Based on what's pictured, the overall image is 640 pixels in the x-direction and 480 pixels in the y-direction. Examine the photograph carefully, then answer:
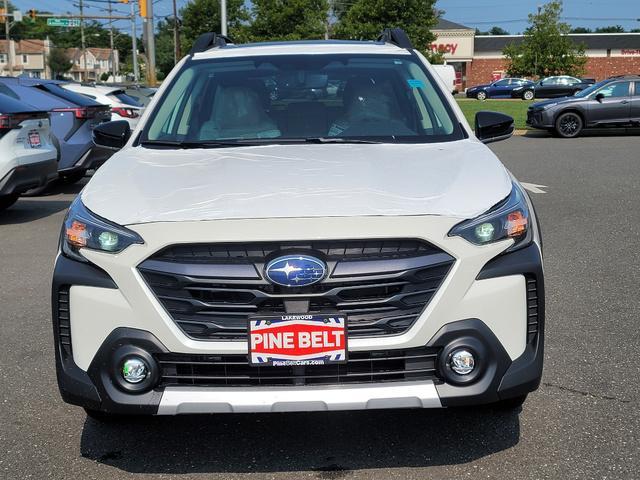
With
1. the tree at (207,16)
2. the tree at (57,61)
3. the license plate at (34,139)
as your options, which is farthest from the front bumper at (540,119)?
the tree at (57,61)

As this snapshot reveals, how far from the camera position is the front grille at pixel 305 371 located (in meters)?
3.01

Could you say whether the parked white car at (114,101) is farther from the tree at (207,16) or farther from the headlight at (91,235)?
the tree at (207,16)

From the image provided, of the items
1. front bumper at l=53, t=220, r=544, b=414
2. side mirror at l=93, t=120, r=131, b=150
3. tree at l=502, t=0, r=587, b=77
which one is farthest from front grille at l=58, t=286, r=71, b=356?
tree at l=502, t=0, r=587, b=77

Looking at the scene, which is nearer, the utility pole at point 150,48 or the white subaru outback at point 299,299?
the white subaru outback at point 299,299

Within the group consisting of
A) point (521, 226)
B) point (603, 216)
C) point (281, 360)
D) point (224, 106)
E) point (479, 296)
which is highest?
point (224, 106)

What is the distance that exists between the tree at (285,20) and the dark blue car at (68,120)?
37.9 m

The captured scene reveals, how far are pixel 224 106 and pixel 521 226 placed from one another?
6.68 ft

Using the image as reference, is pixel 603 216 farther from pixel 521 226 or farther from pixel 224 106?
pixel 521 226

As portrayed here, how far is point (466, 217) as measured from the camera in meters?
3.02

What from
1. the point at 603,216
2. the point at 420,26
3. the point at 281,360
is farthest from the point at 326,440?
the point at 420,26

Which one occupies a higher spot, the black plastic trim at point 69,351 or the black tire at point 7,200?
the black plastic trim at point 69,351

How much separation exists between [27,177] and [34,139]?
523mm

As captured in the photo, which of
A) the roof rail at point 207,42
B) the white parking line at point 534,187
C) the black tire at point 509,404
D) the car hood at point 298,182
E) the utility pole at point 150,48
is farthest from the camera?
the utility pole at point 150,48

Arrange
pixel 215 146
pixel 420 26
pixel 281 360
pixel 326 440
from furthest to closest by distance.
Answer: pixel 420 26 < pixel 215 146 < pixel 326 440 < pixel 281 360
